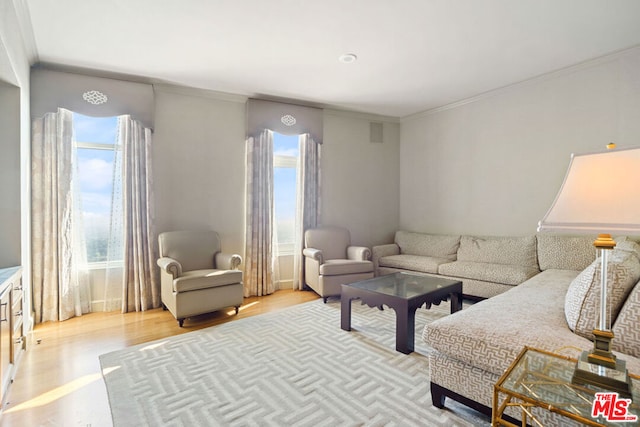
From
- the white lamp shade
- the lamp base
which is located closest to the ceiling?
the white lamp shade

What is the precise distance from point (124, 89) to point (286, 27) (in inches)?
84.3

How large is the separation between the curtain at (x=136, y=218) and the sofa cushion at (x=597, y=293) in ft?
12.9

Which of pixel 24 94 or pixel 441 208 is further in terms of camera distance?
pixel 441 208

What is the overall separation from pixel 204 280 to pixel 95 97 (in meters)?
2.34

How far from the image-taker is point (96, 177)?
370cm

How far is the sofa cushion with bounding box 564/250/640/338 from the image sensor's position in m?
1.57

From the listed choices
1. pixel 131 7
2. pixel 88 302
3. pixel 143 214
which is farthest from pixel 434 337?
pixel 88 302

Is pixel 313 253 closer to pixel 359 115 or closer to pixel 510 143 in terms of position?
pixel 359 115

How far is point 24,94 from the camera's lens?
9.52ft

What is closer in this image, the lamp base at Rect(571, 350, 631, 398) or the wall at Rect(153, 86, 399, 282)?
the lamp base at Rect(571, 350, 631, 398)

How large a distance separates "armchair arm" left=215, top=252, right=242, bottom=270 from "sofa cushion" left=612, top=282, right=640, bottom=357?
10.4 ft

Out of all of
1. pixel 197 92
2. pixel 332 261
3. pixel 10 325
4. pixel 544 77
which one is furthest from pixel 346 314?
pixel 544 77

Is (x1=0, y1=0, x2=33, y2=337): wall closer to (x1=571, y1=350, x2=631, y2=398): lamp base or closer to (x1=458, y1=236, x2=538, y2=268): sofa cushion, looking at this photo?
(x1=571, y1=350, x2=631, y2=398): lamp base

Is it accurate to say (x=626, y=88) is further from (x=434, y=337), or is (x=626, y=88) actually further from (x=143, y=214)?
(x=143, y=214)
